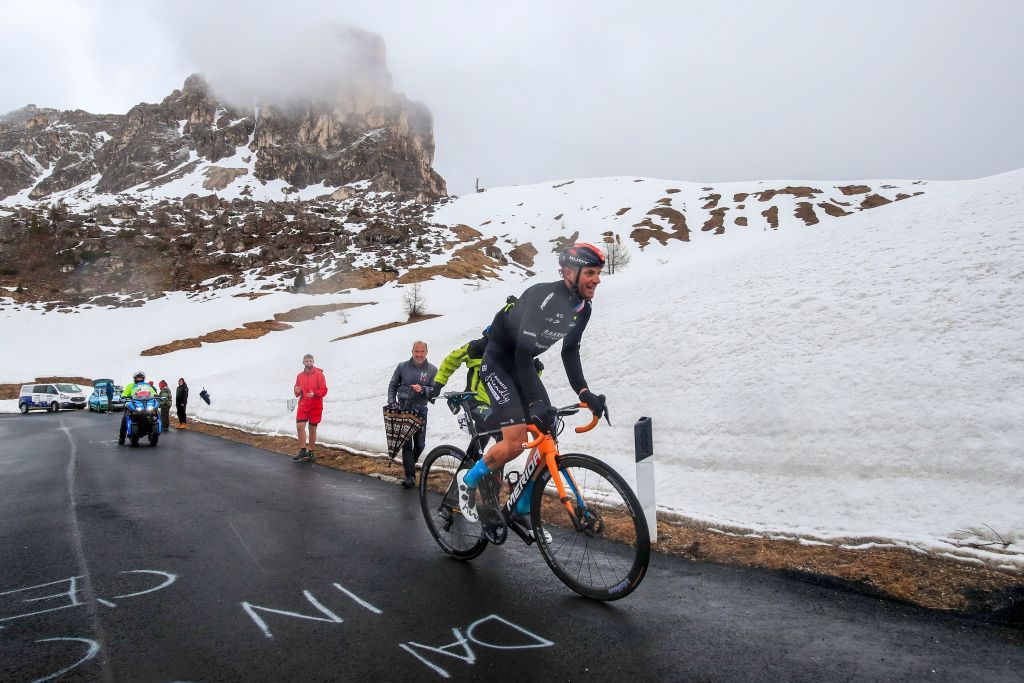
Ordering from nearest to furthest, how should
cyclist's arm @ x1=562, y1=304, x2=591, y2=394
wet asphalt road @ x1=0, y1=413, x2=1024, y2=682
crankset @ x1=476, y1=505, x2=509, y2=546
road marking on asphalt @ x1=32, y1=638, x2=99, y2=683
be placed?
road marking on asphalt @ x1=32, y1=638, x2=99, y2=683
wet asphalt road @ x1=0, y1=413, x2=1024, y2=682
cyclist's arm @ x1=562, y1=304, x2=591, y2=394
crankset @ x1=476, y1=505, x2=509, y2=546

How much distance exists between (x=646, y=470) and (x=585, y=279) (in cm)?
235

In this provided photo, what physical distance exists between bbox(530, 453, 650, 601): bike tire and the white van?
41173mm

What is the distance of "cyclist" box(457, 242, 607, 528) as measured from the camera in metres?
4.00

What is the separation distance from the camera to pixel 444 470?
508cm

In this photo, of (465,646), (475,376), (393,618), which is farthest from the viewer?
(475,376)

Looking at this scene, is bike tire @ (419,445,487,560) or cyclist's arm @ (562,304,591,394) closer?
cyclist's arm @ (562,304,591,394)

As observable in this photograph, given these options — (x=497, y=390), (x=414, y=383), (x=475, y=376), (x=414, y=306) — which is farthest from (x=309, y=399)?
(x=414, y=306)

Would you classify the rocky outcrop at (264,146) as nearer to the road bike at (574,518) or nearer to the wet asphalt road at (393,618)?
the wet asphalt road at (393,618)

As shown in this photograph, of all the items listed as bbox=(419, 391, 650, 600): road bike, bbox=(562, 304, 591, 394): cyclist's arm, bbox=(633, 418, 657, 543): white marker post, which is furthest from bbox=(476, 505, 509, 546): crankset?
bbox=(633, 418, 657, 543): white marker post

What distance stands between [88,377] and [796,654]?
56983mm

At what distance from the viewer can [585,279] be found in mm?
4027

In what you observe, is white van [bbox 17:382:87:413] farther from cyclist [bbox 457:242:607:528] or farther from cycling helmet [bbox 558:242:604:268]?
cycling helmet [bbox 558:242:604:268]

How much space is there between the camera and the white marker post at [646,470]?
5.41 meters

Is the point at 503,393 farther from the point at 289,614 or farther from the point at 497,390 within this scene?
the point at 289,614
